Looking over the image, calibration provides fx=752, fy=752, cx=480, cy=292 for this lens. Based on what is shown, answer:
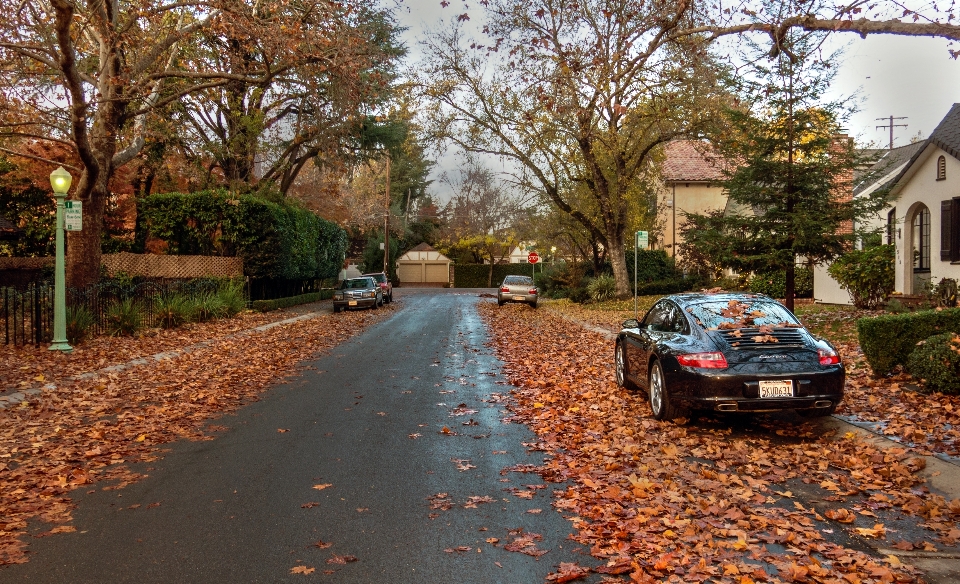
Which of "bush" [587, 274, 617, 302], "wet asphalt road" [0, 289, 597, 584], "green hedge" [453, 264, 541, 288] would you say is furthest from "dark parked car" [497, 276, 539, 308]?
"green hedge" [453, 264, 541, 288]

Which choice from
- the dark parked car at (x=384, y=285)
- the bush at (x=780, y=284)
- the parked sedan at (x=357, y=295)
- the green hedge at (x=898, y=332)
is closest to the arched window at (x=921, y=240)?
the bush at (x=780, y=284)

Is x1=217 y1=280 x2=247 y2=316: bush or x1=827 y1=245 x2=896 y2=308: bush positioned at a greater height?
x1=827 y1=245 x2=896 y2=308: bush

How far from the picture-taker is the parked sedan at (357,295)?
32500 millimetres

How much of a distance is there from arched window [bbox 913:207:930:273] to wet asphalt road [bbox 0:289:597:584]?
55.6 feet

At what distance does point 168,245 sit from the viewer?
98.3ft

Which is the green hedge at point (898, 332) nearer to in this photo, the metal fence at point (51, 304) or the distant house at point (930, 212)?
the distant house at point (930, 212)

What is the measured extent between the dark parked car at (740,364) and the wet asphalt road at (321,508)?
1.76 m

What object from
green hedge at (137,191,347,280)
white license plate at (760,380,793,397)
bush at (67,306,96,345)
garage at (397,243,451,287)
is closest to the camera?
white license plate at (760,380,793,397)

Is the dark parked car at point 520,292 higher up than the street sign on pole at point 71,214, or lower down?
lower down

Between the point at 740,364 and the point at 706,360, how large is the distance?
0.34 metres

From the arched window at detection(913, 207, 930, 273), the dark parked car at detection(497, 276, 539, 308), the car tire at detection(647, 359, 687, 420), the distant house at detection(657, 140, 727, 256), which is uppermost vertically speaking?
the distant house at detection(657, 140, 727, 256)

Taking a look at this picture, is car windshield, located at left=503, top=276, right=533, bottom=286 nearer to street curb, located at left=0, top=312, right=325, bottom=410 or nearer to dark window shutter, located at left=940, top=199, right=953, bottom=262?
street curb, located at left=0, top=312, right=325, bottom=410

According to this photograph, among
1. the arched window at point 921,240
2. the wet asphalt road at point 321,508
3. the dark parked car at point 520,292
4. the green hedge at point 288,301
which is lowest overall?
the wet asphalt road at point 321,508

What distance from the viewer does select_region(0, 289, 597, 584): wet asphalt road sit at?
4535 mm
